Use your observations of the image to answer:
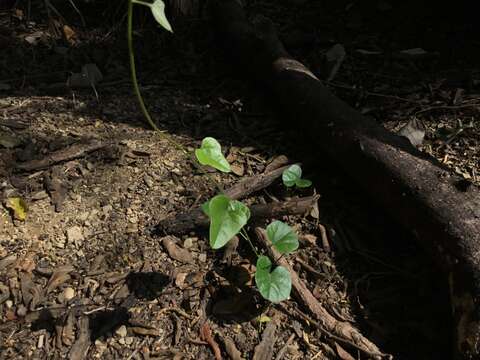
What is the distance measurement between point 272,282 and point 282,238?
0.18 metres

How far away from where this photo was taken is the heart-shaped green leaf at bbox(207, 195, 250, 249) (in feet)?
4.69

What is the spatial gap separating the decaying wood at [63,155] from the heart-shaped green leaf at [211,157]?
723 millimetres

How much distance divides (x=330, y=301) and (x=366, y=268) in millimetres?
209

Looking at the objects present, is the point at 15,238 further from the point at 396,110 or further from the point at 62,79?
the point at 396,110

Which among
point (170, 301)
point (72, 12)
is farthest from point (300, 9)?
point (170, 301)

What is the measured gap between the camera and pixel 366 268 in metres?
1.84

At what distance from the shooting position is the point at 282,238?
5.65 feet

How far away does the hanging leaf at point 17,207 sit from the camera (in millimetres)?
1857

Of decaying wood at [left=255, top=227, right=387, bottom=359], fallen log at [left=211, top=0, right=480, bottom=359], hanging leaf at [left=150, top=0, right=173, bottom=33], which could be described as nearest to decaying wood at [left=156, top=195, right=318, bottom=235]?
decaying wood at [left=255, top=227, right=387, bottom=359]

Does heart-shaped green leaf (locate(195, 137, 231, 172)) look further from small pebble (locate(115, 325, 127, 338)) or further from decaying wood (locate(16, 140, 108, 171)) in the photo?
decaying wood (locate(16, 140, 108, 171))

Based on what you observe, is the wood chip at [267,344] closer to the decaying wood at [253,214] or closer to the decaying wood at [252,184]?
the decaying wood at [253,214]

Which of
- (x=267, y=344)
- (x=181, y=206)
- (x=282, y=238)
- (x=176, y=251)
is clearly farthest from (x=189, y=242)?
(x=267, y=344)

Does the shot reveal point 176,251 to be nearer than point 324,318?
No

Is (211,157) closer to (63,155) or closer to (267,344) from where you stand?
(267,344)
